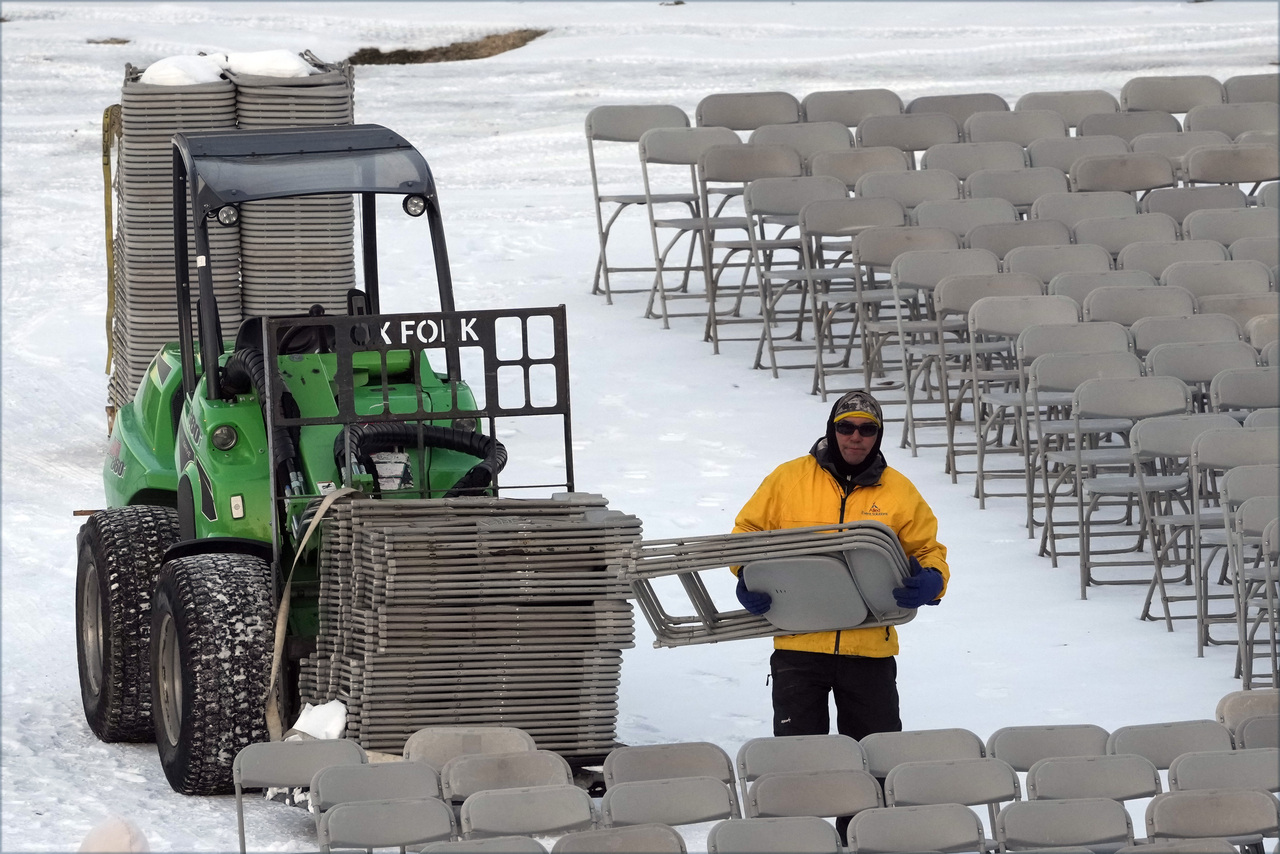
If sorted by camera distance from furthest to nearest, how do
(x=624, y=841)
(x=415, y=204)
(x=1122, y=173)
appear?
(x=1122, y=173) → (x=415, y=204) → (x=624, y=841)

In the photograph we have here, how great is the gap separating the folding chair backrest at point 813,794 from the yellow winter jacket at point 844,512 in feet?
2.71

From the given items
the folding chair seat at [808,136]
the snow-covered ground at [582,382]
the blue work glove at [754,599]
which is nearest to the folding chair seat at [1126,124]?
the folding chair seat at [808,136]

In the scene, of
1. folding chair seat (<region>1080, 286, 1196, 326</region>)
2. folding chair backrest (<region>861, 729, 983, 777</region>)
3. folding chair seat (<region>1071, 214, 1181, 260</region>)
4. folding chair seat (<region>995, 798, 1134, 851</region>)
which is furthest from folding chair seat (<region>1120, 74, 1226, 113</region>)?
folding chair seat (<region>995, 798, 1134, 851</region>)

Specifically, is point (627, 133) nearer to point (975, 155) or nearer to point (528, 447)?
point (975, 155)

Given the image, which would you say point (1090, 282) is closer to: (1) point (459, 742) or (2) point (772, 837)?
(1) point (459, 742)

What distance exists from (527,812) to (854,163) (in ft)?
30.2

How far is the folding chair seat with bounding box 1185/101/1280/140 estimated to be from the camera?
15289 mm

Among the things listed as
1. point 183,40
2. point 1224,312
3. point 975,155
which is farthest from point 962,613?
point 183,40

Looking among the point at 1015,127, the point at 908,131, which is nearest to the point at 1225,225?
the point at 1015,127

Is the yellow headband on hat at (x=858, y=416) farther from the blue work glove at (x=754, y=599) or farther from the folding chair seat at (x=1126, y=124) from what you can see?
the folding chair seat at (x=1126, y=124)

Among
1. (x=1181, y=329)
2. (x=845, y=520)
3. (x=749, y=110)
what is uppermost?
(x=749, y=110)

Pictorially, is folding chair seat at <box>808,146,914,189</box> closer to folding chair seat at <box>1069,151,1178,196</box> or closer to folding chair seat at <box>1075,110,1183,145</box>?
folding chair seat at <box>1069,151,1178,196</box>

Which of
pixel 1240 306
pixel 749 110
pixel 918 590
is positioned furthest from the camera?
pixel 749 110

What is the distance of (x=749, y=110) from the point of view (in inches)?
595
